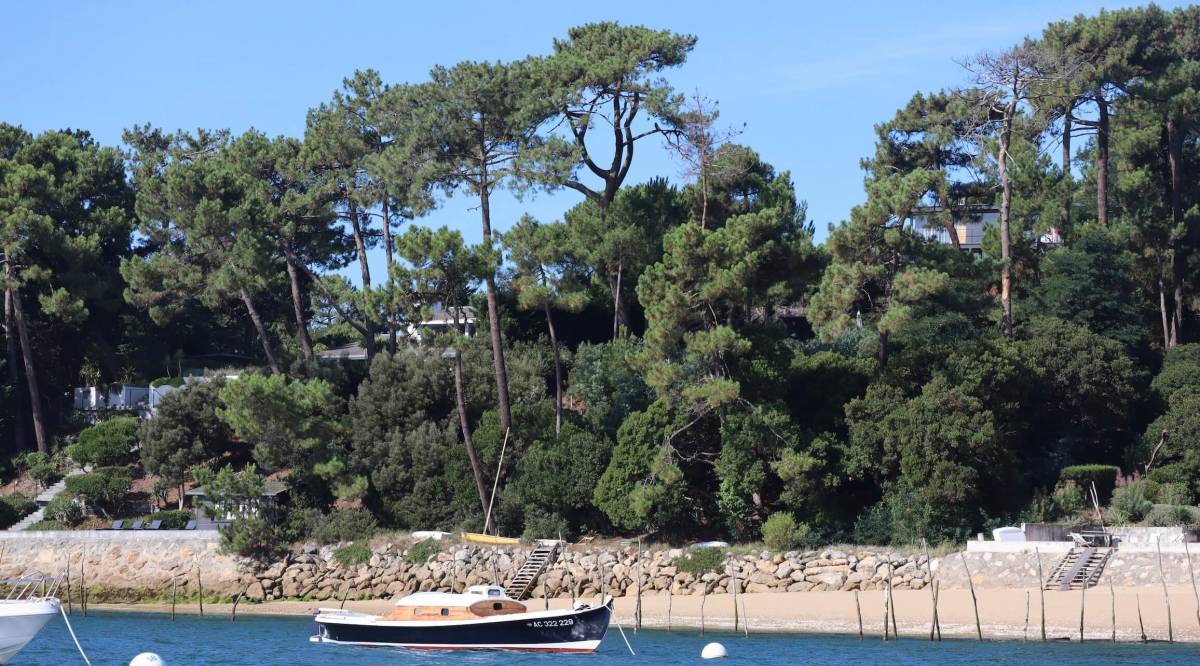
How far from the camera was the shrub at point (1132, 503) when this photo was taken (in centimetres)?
5191

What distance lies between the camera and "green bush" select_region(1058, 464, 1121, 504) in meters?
54.4

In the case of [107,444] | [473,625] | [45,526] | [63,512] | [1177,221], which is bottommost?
[473,625]

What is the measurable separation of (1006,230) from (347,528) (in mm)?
26123

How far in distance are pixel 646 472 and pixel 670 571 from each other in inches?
138

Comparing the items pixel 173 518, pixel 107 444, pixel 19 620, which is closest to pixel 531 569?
pixel 173 518

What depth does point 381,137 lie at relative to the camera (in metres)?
72.1

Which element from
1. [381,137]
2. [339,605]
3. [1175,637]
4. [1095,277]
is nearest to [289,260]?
[381,137]

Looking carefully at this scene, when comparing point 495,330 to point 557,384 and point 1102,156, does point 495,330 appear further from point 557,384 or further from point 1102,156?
point 1102,156

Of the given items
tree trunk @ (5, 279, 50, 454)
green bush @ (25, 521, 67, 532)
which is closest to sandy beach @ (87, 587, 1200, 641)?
green bush @ (25, 521, 67, 532)

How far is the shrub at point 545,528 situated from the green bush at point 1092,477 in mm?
16791

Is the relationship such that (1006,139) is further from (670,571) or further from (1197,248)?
(670,571)

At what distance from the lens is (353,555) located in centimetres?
5747

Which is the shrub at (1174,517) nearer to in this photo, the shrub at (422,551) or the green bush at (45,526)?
the shrub at (422,551)

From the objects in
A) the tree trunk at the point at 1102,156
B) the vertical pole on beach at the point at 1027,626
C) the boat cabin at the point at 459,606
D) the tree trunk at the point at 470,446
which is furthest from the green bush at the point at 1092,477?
the boat cabin at the point at 459,606
